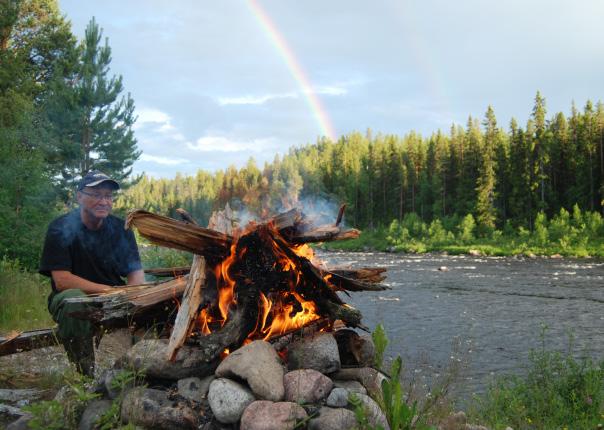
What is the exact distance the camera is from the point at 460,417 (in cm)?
510

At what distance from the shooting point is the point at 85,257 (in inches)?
215

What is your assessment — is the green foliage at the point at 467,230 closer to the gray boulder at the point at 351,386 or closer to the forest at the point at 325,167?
the forest at the point at 325,167

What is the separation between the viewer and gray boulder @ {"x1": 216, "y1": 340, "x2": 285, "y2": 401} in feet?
12.9

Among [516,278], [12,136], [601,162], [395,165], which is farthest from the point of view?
[395,165]

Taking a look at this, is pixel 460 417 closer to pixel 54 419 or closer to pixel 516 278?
pixel 54 419

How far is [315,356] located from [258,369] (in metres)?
0.62

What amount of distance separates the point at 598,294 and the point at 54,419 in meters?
22.4

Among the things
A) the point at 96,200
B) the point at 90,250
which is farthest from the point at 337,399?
the point at 96,200

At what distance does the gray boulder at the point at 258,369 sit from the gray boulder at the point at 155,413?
0.41 metres

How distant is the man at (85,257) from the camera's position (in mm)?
5023

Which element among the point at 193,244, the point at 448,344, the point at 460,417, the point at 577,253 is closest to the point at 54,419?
the point at 193,244

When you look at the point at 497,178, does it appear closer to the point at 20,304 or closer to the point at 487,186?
the point at 487,186

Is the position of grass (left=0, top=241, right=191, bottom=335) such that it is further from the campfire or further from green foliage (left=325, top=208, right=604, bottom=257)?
→ green foliage (left=325, top=208, right=604, bottom=257)

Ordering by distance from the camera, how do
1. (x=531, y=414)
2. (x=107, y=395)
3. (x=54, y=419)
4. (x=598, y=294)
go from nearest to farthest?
1. (x=54, y=419)
2. (x=107, y=395)
3. (x=531, y=414)
4. (x=598, y=294)
